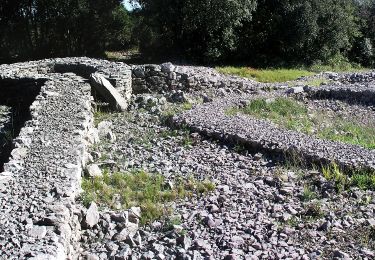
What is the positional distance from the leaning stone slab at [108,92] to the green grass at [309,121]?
Result: 3434 millimetres

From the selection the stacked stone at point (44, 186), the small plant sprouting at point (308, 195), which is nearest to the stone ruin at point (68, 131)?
the stacked stone at point (44, 186)

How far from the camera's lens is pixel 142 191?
948 centimetres

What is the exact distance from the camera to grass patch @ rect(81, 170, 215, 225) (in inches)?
344

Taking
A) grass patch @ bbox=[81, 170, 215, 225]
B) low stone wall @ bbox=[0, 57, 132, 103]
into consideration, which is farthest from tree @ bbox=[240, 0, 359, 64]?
grass patch @ bbox=[81, 170, 215, 225]

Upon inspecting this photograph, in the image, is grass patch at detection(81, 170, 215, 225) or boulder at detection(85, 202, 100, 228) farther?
grass patch at detection(81, 170, 215, 225)

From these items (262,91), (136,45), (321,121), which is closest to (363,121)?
(321,121)

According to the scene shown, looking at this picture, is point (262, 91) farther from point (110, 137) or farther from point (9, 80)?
point (9, 80)

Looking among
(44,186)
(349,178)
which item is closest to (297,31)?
(349,178)

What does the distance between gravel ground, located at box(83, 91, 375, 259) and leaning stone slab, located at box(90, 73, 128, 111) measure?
3.64 meters

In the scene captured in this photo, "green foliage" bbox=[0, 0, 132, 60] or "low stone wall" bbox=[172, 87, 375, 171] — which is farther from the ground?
"green foliage" bbox=[0, 0, 132, 60]

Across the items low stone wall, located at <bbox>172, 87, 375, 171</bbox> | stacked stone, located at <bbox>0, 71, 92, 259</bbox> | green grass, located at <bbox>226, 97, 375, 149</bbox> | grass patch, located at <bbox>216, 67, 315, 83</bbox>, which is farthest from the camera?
grass patch, located at <bbox>216, 67, 315, 83</bbox>

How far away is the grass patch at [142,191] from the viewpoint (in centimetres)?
873

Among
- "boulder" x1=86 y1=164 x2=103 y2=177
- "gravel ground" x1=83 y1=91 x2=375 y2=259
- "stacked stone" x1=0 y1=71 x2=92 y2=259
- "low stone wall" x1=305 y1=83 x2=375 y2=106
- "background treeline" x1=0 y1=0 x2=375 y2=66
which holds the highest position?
"background treeline" x1=0 y1=0 x2=375 y2=66

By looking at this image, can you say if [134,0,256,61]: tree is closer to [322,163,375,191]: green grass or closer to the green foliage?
the green foliage
